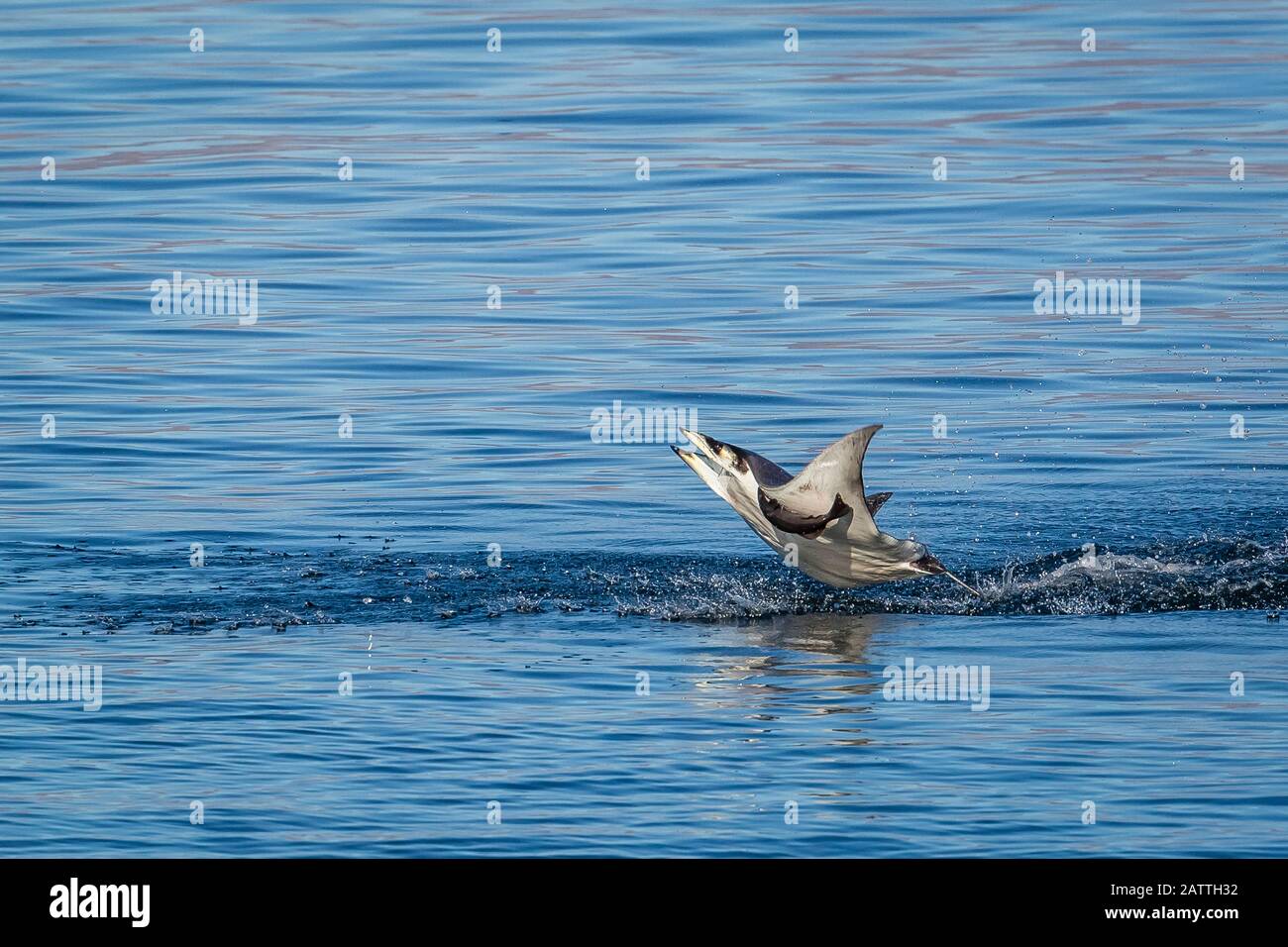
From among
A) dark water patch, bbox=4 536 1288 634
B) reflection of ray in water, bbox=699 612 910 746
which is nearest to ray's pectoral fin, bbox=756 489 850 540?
reflection of ray in water, bbox=699 612 910 746

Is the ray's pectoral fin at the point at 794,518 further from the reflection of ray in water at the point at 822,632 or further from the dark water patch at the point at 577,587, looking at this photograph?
the dark water patch at the point at 577,587

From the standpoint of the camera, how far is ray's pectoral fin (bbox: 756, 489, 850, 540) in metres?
13.5

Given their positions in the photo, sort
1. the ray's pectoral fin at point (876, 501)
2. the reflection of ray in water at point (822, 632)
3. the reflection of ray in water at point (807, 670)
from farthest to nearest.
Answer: the reflection of ray in water at point (822, 632) → the ray's pectoral fin at point (876, 501) → the reflection of ray in water at point (807, 670)

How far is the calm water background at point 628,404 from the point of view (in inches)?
456

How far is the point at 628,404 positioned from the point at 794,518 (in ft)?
30.8

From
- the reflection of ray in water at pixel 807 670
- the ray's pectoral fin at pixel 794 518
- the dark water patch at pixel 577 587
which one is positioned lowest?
the reflection of ray in water at pixel 807 670

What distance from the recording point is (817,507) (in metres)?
13.6

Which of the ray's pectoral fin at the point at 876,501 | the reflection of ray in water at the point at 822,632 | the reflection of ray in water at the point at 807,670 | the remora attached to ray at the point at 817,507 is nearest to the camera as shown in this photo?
the reflection of ray in water at the point at 807,670

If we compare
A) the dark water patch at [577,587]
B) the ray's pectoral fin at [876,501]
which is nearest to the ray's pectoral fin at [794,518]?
the ray's pectoral fin at [876,501]

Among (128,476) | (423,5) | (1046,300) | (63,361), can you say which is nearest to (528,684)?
(128,476)

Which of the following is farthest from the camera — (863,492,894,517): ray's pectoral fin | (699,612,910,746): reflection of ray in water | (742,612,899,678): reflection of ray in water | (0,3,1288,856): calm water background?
(742,612,899,678): reflection of ray in water

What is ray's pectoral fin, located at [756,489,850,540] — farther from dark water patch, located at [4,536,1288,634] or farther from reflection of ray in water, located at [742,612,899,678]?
dark water patch, located at [4,536,1288,634]

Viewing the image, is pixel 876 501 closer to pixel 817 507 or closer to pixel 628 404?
pixel 817 507

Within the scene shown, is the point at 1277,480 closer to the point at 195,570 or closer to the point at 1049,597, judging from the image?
the point at 1049,597
